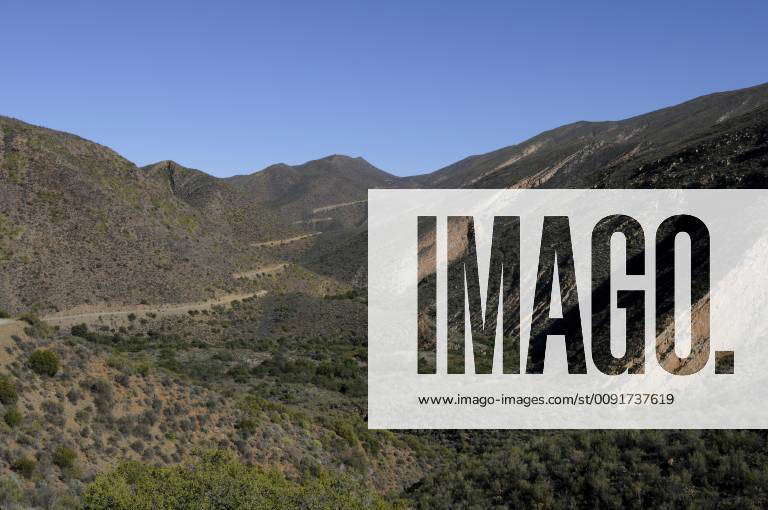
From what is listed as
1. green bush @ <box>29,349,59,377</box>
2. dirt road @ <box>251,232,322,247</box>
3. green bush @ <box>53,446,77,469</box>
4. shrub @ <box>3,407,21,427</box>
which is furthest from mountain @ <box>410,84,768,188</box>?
shrub @ <box>3,407,21,427</box>

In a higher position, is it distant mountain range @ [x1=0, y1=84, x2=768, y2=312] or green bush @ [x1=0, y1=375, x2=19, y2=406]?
distant mountain range @ [x1=0, y1=84, x2=768, y2=312]

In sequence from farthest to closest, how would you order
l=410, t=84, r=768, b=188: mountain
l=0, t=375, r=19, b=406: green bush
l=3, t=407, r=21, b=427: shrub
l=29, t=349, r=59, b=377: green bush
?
l=410, t=84, r=768, b=188: mountain
l=29, t=349, r=59, b=377: green bush
l=0, t=375, r=19, b=406: green bush
l=3, t=407, r=21, b=427: shrub

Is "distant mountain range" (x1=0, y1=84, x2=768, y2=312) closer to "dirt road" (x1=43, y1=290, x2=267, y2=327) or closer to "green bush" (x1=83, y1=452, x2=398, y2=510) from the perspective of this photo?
"dirt road" (x1=43, y1=290, x2=267, y2=327)

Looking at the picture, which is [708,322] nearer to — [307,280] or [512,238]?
[512,238]

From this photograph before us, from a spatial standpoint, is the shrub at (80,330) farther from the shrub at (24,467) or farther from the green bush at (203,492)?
the green bush at (203,492)

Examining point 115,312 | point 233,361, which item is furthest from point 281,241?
point 233,361
